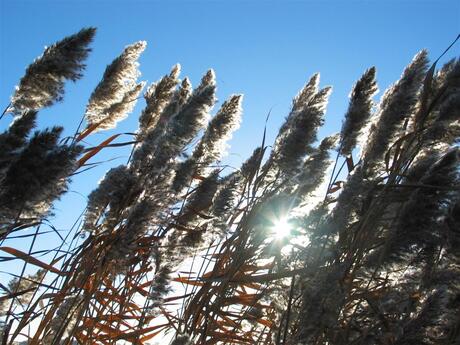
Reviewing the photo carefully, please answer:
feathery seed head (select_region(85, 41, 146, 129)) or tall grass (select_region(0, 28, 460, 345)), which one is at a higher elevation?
feathery seed head (select_region(85, 41, 146, 129))

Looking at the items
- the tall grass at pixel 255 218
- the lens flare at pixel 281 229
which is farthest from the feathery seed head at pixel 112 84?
the lens flare at pixel 281 229

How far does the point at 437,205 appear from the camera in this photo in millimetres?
1699

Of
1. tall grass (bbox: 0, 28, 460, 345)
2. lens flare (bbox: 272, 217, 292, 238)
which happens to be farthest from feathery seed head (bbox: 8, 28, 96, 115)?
lens flare (bbox: 272, 217, 292, 238)

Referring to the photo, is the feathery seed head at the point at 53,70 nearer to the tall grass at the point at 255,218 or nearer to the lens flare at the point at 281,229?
the tall grass at the point at 255,218

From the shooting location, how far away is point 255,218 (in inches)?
→ 94.0

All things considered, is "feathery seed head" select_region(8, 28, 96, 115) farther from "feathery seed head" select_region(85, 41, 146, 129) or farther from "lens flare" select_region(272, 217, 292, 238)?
"lens flare" select_region(272, 217, 292, 238)

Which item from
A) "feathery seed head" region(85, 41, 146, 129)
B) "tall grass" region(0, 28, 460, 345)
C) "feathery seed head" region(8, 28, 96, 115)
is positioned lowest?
"tall grass" region(0, 28, 460, 345)

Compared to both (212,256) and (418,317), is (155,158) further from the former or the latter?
(418,317)

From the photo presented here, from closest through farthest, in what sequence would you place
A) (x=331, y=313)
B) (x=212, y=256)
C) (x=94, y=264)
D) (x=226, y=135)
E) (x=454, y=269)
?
1. (x=331, y=313)
2. (x=454, y=269)
3. (x=94, y=264)
4. (x=212, y=256)
5. (x=226, y=135)

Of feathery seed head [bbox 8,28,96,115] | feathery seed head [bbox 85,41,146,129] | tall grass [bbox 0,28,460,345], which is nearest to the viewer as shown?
tall grass [bbox 0,28,460,345]

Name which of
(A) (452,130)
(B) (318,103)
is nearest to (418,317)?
(A) (452,130)

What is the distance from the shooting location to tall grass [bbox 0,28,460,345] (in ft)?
5.57

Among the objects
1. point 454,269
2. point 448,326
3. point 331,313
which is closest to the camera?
point 331,313

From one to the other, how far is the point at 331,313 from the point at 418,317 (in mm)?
331
